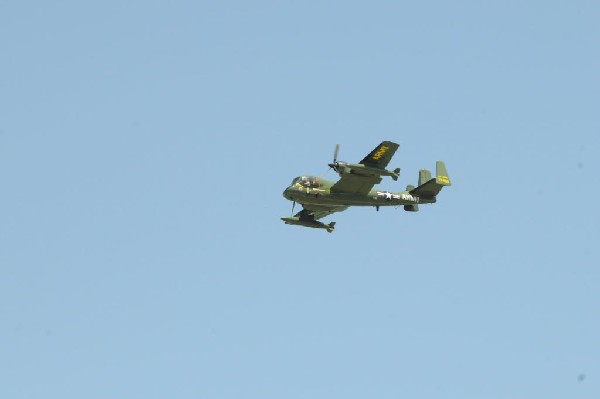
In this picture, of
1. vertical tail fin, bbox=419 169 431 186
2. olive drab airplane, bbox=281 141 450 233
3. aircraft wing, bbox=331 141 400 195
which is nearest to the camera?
aircraft wing, bbox=331 141 400 195

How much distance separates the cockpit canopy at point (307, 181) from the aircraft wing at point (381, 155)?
20.7ft

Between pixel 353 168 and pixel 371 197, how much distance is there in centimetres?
611

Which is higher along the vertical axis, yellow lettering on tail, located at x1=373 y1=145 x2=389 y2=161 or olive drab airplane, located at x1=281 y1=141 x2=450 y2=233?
yellow lettering on tail, located at x1=373 y1=145 x2=389 y2=161

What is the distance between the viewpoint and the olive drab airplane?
90062mm

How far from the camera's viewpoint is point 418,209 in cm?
9994

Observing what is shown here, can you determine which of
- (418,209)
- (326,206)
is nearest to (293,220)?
(326,206)

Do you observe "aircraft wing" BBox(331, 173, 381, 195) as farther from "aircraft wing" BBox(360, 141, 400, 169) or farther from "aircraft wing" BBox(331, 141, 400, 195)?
"aircraft wing" BBox(360, 141, 400, 169)

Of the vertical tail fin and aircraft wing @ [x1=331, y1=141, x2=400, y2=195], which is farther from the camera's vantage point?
the vertical tail fin

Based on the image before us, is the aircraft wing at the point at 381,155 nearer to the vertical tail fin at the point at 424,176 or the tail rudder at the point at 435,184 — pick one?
the tail rudder at the point at 435,184

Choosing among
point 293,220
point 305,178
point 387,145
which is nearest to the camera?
point 387,145

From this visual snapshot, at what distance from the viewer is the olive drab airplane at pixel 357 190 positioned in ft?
295

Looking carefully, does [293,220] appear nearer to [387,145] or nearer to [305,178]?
[305,178]

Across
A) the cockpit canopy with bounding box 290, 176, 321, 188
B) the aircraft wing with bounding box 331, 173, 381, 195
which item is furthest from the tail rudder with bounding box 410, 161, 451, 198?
the cockpit canopy with bounding box 290, 176, 321, 188

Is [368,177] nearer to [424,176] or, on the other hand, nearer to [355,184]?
[355,184]
